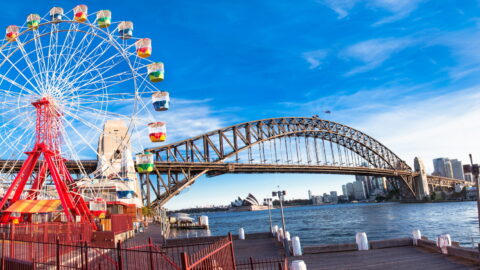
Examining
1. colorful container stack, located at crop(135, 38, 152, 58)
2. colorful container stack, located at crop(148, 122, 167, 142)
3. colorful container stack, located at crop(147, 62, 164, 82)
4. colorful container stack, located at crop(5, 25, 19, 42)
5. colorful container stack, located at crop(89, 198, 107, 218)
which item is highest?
colorful container stack, located at crop(5, 25, 19, 42)

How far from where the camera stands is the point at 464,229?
40406mm

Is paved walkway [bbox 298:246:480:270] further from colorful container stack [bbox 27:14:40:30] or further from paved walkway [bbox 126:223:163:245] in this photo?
colorful container stack [bbox 27:14:40:30]

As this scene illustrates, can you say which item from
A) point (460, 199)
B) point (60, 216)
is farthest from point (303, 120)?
point (60, 216)

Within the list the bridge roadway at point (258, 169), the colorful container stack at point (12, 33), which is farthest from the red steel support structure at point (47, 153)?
the bridge roadway at point (258, 169)

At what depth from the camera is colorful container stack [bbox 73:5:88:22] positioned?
26.3m

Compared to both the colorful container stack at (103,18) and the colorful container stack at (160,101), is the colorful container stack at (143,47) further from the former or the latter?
the colorful container stack at (160,101)

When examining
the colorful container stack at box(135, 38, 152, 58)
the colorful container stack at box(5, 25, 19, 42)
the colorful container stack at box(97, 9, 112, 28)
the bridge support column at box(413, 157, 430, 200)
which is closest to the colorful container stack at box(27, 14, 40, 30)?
the colorful container stack at box(5, 25, 19, 42)

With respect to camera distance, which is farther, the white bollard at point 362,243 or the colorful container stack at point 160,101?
the colorful container stack at point 160,101

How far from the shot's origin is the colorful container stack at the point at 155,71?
27.2 metres

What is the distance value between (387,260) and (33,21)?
26.5 m

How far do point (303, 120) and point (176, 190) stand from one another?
52.9 meters

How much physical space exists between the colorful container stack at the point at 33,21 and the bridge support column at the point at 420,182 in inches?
4825

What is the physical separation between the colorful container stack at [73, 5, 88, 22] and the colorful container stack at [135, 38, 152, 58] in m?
3.81

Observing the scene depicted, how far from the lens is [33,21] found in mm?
26750
